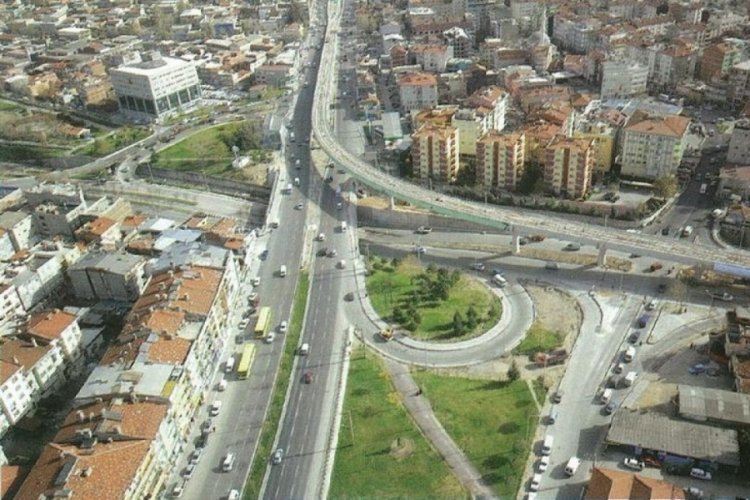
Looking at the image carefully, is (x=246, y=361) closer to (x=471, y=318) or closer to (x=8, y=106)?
(x=471, y=318)

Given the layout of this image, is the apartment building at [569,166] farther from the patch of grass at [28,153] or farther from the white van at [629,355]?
the patch of grass at [28,153]

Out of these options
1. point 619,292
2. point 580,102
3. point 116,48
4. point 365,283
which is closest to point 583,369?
point 619,292

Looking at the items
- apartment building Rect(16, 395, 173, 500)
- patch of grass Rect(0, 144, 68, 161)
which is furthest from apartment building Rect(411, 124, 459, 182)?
patch of grass Rect(0, 144, 68, 161)

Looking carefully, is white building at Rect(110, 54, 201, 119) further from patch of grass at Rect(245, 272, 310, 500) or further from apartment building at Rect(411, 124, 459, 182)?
patch of grass at Rect(245, 272, 310, 500)

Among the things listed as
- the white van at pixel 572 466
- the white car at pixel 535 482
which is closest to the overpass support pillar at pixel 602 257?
the white van at pixel 572 466

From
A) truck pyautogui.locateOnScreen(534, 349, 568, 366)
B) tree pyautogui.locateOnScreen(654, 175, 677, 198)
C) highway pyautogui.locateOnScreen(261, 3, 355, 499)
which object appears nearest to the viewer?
highway pyautogui.locateOnScreen(261, 3, 355, 499)
